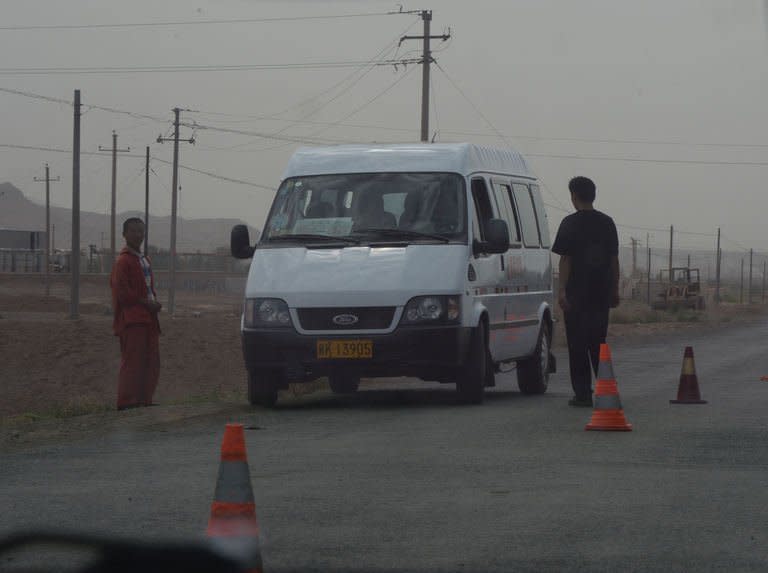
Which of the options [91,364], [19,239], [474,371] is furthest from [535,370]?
[19,239]

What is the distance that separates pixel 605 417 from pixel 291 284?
3.30 m

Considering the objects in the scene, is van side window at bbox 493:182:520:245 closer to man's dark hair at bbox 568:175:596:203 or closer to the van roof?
the van roof

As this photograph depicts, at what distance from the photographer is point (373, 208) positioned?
13148mm

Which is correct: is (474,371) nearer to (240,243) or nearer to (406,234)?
(406,234)

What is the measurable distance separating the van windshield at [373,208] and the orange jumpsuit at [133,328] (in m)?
1.28

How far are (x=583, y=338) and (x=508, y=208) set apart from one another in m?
2.63

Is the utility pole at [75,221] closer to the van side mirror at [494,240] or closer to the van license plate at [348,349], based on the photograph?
the van side mirror at [494,240]

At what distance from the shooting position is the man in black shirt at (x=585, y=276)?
1262cm

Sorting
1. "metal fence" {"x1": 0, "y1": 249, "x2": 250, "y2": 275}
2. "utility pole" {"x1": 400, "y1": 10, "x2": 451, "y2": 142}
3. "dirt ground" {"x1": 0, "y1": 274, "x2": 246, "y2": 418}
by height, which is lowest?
"dirt ground" {"x1": 0, "y1": 274, "x2": 246, "y2": 418}

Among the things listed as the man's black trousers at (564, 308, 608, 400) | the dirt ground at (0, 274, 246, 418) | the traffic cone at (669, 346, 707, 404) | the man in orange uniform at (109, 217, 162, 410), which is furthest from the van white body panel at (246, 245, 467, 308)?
the dirt ground at (0, 274, 246, 418)

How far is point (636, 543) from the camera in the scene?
6098 mm

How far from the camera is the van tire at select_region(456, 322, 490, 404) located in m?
12.9

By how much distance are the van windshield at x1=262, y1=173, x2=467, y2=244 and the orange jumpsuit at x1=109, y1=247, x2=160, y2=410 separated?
1.28 m

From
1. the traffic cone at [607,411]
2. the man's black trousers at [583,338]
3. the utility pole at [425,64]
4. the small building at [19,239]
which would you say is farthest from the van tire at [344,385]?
Result: the small building at [19,239]
